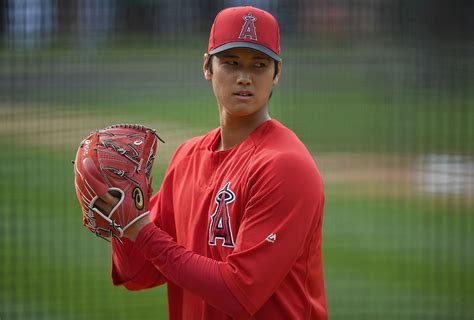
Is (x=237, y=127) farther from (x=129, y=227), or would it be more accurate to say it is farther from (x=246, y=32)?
(x=129, y=227)

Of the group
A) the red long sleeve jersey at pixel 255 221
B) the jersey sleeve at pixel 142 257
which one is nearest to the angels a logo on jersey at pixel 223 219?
the red long sleeve jersey at pixel 255 221

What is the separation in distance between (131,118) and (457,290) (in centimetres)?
270

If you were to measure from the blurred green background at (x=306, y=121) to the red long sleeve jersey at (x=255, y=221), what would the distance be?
9.30ft

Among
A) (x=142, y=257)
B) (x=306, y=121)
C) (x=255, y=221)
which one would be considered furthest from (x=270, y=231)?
(x=306, y=121)

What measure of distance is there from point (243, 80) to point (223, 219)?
361 millimetres

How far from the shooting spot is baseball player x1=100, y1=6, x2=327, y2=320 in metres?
1.92

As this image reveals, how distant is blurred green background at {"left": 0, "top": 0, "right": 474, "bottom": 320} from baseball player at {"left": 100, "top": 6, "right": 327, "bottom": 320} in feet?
9.32

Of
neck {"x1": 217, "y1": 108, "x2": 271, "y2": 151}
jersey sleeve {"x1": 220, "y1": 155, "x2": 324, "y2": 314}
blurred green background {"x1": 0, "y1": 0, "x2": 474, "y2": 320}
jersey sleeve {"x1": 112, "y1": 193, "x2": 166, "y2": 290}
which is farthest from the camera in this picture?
blurred green background {"x1": 0, "y1": 0, "x2": 474, "y2": 320}

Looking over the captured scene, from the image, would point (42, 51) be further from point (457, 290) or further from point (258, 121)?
point (258, 121)

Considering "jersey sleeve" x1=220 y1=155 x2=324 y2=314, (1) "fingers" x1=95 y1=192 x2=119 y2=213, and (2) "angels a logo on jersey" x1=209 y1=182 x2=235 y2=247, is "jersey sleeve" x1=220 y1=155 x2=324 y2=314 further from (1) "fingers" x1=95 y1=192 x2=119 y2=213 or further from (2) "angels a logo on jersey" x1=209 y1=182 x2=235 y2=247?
(1) "fingers" x1=95 y1=192 x2=119 y2=213

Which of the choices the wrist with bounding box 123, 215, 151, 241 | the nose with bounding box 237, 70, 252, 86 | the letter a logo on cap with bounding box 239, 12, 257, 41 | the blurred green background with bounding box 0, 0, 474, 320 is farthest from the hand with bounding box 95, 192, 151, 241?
the blurred green background with bounding box 0, 0, 474, 320

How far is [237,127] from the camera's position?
2150 mm

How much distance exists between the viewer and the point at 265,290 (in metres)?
1.92

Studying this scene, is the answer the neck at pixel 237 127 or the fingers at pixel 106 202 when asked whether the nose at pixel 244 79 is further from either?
the fingers at pixel 106 202
